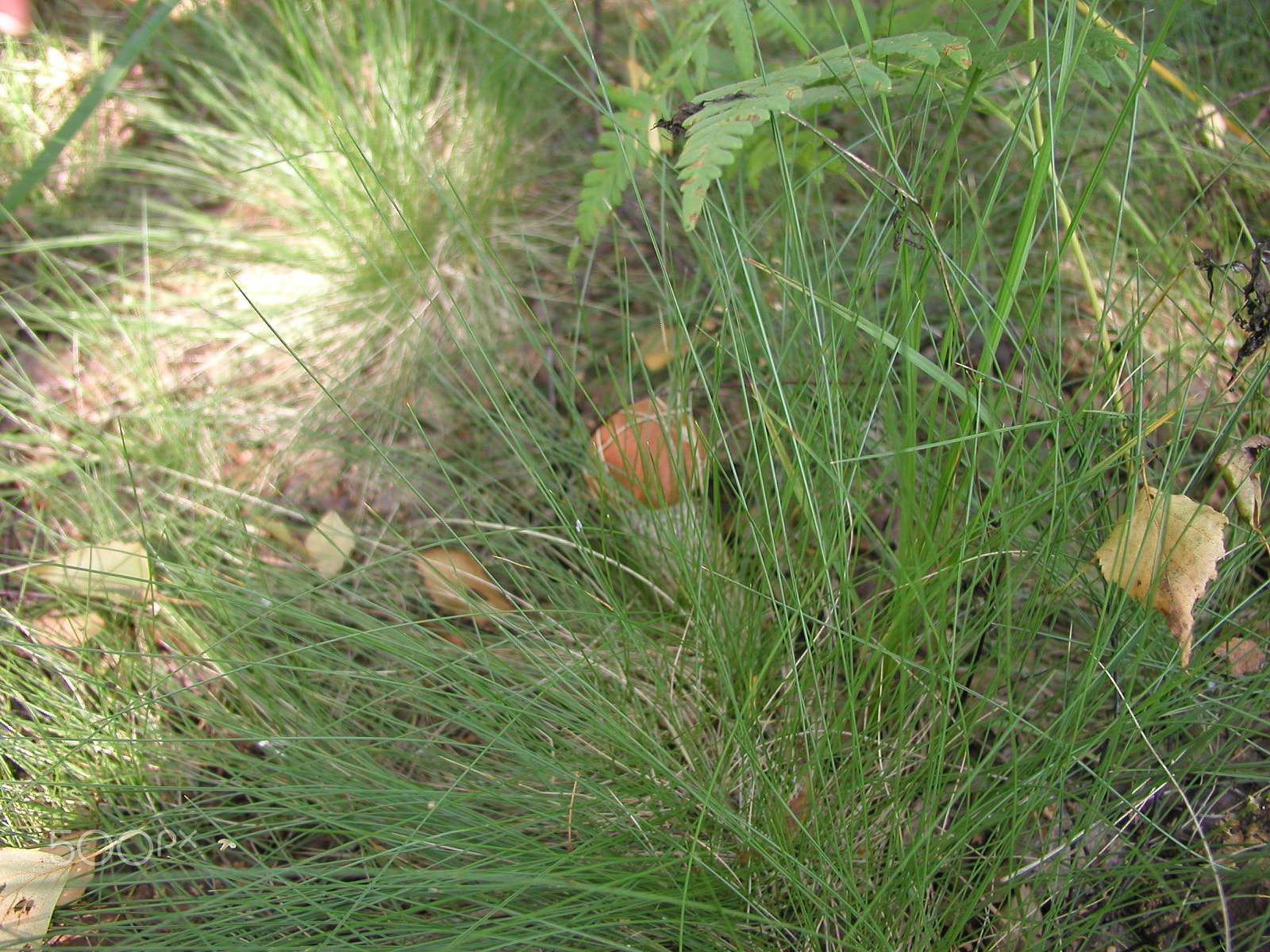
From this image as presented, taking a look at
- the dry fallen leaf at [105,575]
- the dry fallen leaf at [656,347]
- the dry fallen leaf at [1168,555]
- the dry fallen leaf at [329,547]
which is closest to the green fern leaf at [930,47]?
the dry fallen leaf at [1168,555]

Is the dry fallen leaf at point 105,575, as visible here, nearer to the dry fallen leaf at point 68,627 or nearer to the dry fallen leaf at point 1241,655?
the dry fallen leaf at point 68,627

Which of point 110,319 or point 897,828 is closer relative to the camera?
point 897,828

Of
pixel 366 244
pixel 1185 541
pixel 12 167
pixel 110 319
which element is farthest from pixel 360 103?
pixel 1185 541

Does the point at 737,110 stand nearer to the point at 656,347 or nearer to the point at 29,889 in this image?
the point at 656,347

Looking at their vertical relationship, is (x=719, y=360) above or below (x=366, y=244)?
below

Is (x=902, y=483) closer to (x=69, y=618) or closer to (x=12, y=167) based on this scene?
(x=69, y=618)

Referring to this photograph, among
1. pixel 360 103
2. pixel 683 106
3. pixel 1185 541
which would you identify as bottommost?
pixel 1185 541
